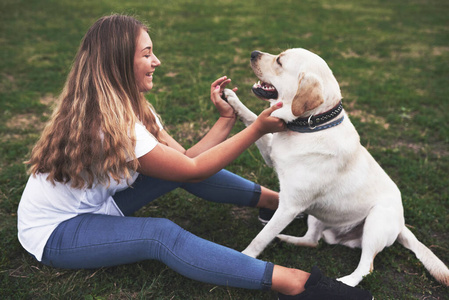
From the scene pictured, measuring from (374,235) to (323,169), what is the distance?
1.83 ft

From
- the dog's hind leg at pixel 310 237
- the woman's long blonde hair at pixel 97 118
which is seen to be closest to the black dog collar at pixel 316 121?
the dog's hind leg at pixel 310 237

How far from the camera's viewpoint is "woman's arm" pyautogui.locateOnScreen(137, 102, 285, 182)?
217 centimetres

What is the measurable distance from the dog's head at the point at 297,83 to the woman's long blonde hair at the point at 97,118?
94 cm

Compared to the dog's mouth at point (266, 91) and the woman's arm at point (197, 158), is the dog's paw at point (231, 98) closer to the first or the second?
the dog's mouth at point (266, 91)

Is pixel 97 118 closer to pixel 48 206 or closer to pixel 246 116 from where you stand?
pixel 48 206

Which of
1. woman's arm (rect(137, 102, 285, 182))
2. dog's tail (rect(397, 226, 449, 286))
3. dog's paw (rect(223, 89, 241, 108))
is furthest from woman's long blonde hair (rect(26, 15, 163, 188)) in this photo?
dog's tail (rect(397, 226, 449, 286))

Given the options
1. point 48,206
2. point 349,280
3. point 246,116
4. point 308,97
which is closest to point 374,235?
point 349,280

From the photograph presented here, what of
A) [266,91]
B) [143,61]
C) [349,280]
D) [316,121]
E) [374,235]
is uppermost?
[143,61]

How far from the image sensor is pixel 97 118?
2088mm

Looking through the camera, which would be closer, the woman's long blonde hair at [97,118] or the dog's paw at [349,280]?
the woman's long blonde hair at [97,118]

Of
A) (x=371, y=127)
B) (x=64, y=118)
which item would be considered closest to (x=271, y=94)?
(x=64, y=118)

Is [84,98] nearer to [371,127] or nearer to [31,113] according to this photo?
[31,113]

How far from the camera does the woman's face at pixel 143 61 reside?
2289 mm

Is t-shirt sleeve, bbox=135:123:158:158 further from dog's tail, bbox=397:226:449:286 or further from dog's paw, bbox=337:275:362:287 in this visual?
dog's tail, bbox=397:226:449:286
